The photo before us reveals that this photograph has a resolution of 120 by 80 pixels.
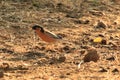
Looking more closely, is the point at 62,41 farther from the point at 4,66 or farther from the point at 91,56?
the point at 4,66

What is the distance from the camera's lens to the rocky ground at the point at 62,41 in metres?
6.89

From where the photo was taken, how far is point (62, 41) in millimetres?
8703

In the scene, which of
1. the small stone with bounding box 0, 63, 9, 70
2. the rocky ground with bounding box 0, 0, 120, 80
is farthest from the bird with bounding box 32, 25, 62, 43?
the small stone with bounding box 0, 63, 9, 70

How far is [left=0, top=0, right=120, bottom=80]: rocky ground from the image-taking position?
22.6ft

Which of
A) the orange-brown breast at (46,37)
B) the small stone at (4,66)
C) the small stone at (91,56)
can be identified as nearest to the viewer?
the small stone at (4,66)

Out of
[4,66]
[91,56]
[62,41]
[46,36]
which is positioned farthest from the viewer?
[62,41]

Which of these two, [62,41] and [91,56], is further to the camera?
[62,41]

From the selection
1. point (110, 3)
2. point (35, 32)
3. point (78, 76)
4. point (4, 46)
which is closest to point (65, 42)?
point (35, 32)

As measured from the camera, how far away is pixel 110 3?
12031 millimetres

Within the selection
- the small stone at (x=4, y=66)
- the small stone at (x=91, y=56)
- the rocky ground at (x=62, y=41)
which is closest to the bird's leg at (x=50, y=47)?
the rocky ground at (x=62, y=41)

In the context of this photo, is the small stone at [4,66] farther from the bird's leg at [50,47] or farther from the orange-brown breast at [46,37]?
the orange-brown breast at [46,37]

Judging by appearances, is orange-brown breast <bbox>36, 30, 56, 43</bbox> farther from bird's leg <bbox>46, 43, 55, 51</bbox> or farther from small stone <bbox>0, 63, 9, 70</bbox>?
small stone <bbox>0, 63, 9, 70</bbox>

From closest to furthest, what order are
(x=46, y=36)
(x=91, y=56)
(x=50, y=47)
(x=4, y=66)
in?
(x=4, y=66)
(x=91, y=56)
(x=50, y=47)
(x=46, y=36)

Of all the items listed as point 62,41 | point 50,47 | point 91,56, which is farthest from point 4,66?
point 62,41
